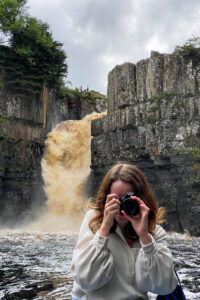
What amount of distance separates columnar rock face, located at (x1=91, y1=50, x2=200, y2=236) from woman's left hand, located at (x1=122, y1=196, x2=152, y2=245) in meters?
16.1

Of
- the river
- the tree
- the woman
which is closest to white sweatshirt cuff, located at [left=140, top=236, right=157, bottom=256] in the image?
the woman

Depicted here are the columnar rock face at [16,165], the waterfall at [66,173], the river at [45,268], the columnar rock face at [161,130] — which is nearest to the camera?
the river at [45,268]

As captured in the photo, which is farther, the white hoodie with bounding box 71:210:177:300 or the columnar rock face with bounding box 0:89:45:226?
the columnar rock face with bounding box 0:89:45:226

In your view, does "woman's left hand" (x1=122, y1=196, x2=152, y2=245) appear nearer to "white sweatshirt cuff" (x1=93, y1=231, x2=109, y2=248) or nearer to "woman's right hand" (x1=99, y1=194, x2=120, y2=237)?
"woman's right hand" (x1=99, y1=194, x2=120, y2=237)

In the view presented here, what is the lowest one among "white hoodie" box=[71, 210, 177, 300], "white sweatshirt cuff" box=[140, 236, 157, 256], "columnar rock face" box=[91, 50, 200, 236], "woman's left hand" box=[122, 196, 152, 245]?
"white hoodie" box=[71, 210, 177, 300]

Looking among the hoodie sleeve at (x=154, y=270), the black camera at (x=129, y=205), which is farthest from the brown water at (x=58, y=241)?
the black camera at (x=129, y=205)

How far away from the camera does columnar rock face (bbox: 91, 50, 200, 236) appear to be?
18500 millimetres

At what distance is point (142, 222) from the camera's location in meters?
2.59

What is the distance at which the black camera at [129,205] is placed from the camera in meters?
2.59

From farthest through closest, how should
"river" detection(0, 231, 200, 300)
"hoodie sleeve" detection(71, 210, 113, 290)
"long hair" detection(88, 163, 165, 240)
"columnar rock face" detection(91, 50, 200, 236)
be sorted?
"columnar rock face" detection(91, 50, 200, 236), "river" detection(0, 231, 200, 300), "long hair" detection(88, 163, 165, 240), "hoodie sleeve" detection(71, 210, 113, 290)

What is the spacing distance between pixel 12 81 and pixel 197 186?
15951mm

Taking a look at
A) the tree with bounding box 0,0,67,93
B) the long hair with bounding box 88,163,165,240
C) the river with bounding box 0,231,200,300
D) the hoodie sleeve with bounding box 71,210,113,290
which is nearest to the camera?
the hoodie sleeve with bounding box 71,210,113,290

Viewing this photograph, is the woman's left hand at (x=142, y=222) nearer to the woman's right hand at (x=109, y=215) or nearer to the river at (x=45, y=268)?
the woman's right hand at (x=109, y=215)

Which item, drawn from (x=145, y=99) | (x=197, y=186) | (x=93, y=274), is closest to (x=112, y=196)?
(x=93, y=274)
